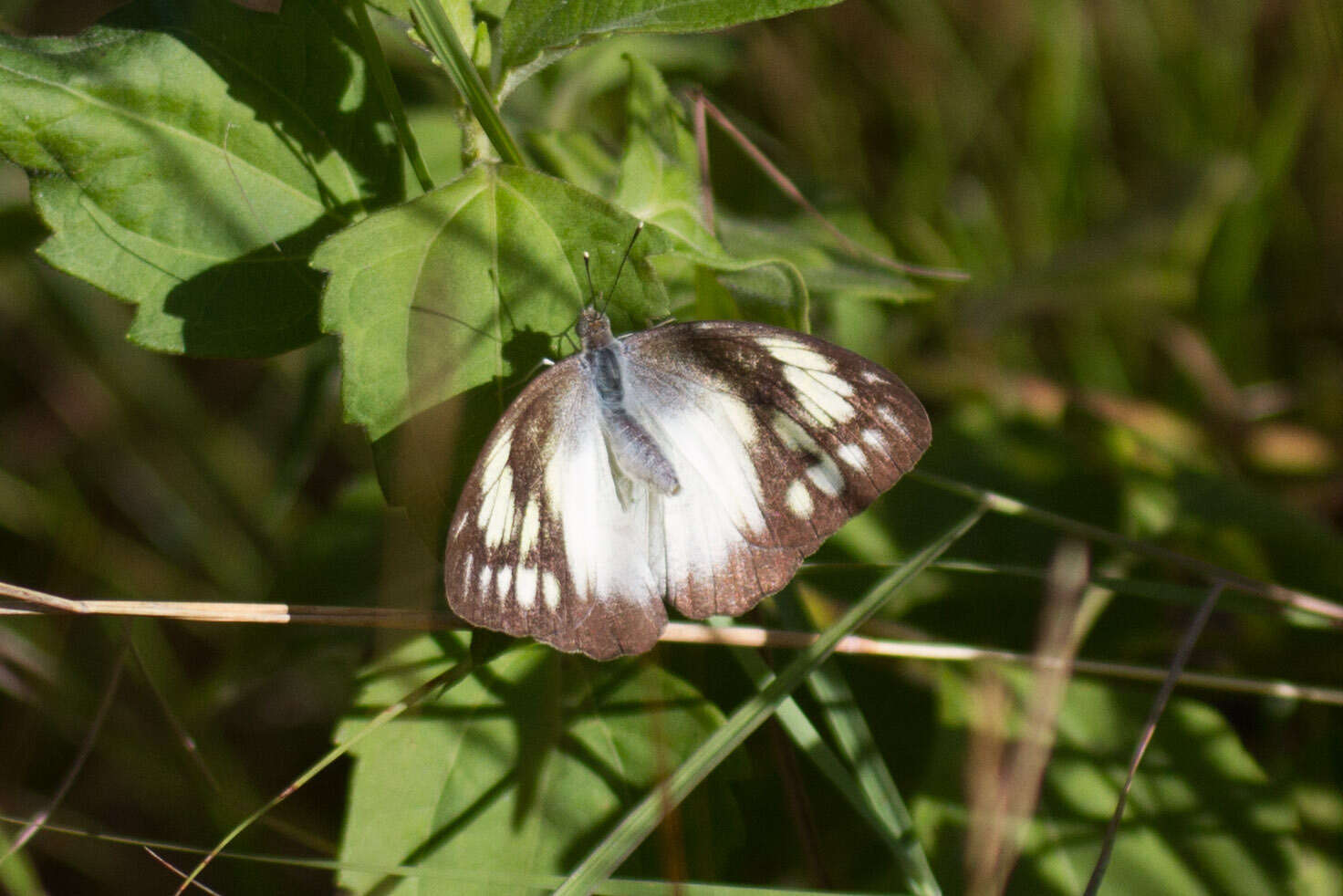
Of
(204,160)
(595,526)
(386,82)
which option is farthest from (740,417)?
(204,160)

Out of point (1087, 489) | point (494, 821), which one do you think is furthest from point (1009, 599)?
point (494, 821)

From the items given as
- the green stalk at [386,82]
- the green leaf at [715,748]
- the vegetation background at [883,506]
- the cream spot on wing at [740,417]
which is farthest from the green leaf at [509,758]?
the green stalk at [386,82]

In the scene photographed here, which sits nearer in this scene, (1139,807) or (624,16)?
(624,16)

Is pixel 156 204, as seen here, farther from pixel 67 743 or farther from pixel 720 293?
pixel 67 743

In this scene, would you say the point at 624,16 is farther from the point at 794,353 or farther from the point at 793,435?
the point at 793,435

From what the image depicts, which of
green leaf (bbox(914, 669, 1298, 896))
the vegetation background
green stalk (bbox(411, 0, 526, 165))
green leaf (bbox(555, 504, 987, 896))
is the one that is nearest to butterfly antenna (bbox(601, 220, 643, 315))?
green stalk (bbox(411, 0, 526, 165))

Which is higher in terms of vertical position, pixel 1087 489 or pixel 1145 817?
pixel 1087 489
